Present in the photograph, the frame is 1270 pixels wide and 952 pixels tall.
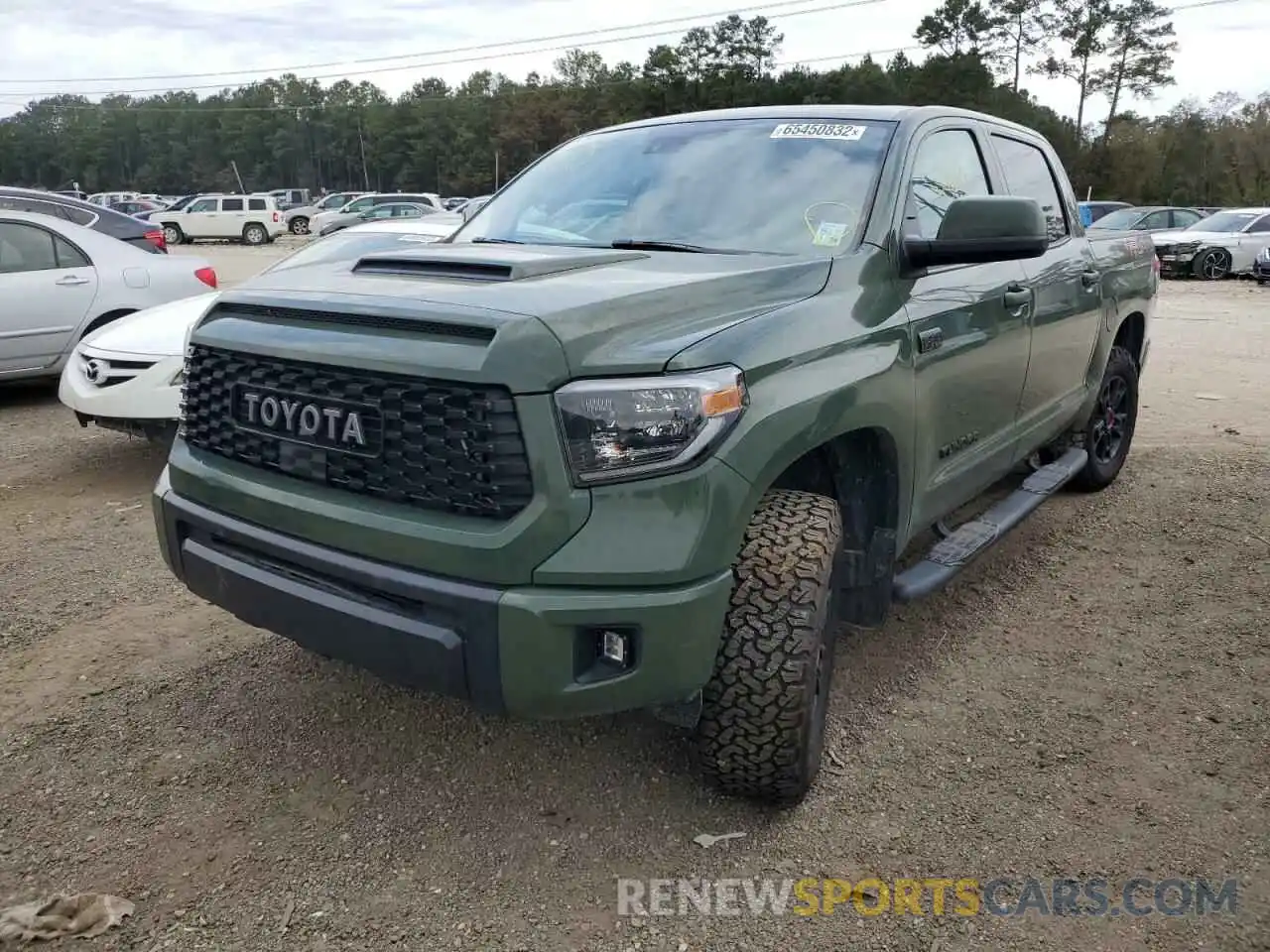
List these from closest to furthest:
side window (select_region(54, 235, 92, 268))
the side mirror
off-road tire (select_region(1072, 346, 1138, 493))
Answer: the side mirror < off-road tire (select_region(1072, 346, 1138, 493)) < side window (select_region(54, 235, 92, 268))

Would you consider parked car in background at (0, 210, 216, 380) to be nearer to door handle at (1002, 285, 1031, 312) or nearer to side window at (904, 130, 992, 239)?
side window at (904, 130, 992, 239)

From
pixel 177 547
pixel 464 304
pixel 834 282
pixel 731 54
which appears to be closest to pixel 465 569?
pixel 464 304

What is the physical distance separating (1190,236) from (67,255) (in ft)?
68.8

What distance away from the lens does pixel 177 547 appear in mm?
2812

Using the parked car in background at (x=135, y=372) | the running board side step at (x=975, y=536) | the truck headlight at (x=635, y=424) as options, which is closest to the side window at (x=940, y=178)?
the running board side step at (x=975, y=536)

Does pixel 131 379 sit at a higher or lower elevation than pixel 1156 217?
lower

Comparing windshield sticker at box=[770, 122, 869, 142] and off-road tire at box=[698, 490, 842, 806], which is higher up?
windshield sticker at box=[770, 122, 869, 142]

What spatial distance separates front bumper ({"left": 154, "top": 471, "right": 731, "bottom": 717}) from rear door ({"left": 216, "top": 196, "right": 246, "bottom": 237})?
39135 millimetres

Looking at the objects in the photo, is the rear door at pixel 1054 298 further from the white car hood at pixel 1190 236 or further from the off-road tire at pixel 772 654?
the white car hood at pixel 1190 236

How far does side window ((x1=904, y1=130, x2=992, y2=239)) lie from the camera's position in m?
3.30

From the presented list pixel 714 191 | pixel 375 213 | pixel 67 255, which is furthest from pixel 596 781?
pixel 375 213

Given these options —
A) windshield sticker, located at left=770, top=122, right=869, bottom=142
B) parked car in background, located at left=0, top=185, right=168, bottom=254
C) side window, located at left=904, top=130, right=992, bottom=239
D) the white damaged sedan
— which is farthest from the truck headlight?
parked car in background, located at left=0, top=185, right=168, bottom=254

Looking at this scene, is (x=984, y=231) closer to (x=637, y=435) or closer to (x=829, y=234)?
(x=829, y=234)

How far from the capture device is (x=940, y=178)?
355cm
